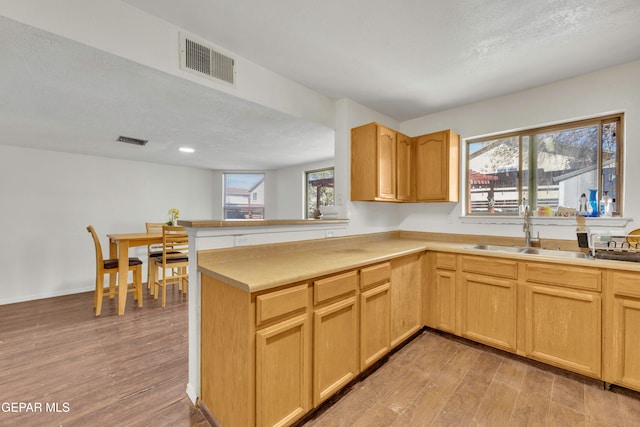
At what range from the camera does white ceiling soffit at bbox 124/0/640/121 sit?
159 cm

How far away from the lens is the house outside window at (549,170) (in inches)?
91.3

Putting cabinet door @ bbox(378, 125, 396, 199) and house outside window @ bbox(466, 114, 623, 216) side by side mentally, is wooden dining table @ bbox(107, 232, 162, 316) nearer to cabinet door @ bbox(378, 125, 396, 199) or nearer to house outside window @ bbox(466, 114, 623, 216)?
cabinet door @ bbox(378, 125, 396, 199)

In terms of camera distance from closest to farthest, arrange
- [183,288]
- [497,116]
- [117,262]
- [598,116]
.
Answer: [598,116] < [497,116] < [117,262] < [183,288]

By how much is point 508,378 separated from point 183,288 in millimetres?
4077

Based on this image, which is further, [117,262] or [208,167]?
[208,167]

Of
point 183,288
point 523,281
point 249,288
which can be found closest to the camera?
point 249,288

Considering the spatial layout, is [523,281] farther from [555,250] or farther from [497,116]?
[497,116]

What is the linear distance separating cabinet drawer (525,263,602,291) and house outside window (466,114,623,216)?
0.72 m

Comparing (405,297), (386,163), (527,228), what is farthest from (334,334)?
(527,228)

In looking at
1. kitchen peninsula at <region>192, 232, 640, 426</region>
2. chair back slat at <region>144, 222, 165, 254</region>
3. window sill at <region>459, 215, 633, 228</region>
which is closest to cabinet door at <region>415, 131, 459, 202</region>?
window sill at <region>459, 215, 633, 228</region>

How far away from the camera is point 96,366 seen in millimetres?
2109

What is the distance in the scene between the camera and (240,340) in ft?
4.28

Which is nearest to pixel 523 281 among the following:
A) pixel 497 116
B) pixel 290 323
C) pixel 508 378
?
pixel 508 378

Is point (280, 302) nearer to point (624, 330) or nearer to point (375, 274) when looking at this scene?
point (375, 274)
